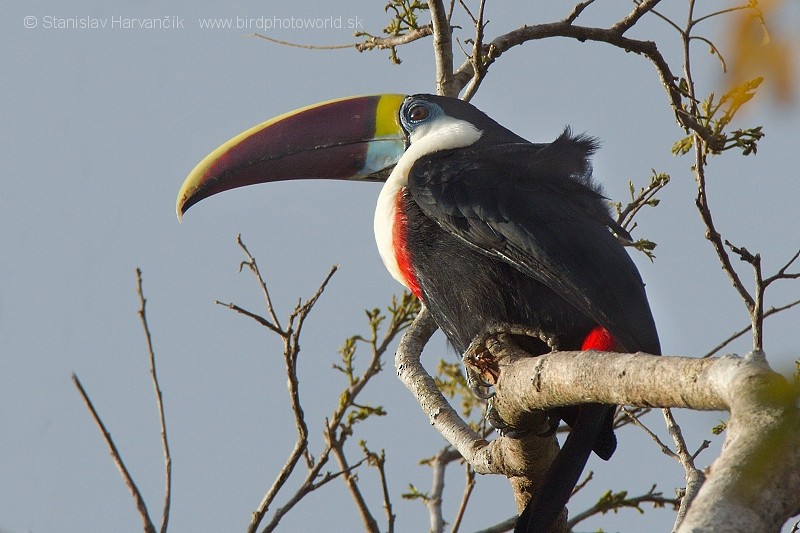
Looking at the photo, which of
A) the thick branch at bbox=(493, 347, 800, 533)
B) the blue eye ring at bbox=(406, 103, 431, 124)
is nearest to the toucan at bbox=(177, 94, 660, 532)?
the blue eye ring at bbox=(406, 103, 431, 124)

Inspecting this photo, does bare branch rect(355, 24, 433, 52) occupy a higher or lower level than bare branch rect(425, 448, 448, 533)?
higher

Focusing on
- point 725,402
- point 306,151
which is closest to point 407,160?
point 306,151

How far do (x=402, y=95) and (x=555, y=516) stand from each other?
96.1 inches

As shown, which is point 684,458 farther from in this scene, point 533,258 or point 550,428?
point 533,258

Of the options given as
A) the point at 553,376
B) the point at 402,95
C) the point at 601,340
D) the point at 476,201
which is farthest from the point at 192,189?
the point at 553,376

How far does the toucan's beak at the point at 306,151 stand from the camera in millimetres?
4941

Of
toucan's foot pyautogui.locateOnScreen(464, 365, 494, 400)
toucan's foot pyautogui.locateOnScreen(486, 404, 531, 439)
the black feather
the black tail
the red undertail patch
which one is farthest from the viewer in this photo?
toucan's foot pyautogui.locateOnScreen(464, 365, 494, 400)

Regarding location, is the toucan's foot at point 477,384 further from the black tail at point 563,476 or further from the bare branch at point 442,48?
the bare branch at point 442,48

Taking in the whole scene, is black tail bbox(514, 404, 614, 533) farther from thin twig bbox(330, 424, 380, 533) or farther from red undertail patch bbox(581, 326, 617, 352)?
thin twig bbox(330, 424, 380, 533)

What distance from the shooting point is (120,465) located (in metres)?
3.44

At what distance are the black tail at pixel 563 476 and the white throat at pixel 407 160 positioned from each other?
105 cm

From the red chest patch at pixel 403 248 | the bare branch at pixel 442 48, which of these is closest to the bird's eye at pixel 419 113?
the bare branch at pixel 442 48

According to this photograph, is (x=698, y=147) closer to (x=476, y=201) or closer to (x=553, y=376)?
(x=476, y=201)

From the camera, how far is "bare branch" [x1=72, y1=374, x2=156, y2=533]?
3.35 m
